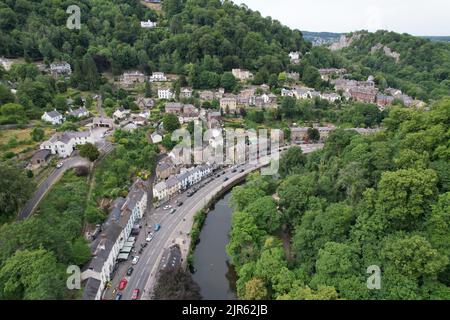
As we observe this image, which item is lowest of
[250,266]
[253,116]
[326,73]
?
[250,266]

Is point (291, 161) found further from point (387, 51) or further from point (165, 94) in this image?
point (387, 51)

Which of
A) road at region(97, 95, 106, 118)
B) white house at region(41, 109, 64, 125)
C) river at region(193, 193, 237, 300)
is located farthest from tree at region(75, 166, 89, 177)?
road at region(97, 95, 106, 118)

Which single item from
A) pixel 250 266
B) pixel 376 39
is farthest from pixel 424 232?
pixel 376 39

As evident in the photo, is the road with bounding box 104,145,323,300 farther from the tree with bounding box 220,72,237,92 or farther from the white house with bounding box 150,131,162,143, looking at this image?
the tree with bounding box 220,72,237,92

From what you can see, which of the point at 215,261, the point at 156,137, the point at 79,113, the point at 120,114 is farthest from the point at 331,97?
the point at 215,261

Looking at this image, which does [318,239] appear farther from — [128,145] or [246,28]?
[246,28]
